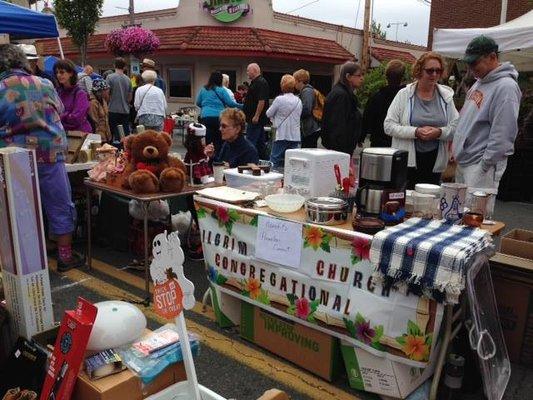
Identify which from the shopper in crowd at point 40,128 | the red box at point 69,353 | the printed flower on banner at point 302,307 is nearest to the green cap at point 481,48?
the printed flower on banner at point 302,307

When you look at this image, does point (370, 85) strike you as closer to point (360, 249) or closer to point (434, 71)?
point (434, 71)

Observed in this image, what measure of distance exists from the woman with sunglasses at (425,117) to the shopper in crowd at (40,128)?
2589 millimetres

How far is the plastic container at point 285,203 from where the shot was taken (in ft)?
8.70

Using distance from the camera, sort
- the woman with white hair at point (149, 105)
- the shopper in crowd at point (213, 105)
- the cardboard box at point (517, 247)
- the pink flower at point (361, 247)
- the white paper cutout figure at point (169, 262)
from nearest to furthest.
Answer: the white paper cutout figure at point (169, 262) < the pink flower at point (361, 247) < the cardboard box at point (517, 247) < the shopper in crowd at point (213, 105) < the woman with white hair at point (149, 105)

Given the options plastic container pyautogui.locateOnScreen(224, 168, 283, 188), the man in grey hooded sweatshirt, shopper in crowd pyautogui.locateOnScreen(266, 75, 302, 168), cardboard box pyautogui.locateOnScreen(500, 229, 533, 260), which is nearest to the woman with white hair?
shopper in crowd pyautogui.locateOnScreen(266, 75, 302, 168)

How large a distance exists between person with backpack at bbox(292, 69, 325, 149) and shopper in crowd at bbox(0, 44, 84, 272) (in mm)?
4037

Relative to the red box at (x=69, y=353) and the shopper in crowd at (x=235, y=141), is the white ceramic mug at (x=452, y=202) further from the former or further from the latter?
the shopper in crowd at (x=235, y=141)

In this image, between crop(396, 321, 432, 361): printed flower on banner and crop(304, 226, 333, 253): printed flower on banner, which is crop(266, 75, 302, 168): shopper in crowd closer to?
crop(304, 226, 333, 253): printed flower on banner

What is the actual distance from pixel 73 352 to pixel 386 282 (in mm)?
1320

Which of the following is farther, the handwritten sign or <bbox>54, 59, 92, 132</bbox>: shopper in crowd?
<bbox>54, 59, 92, 132</bbox>: shopper in crowd

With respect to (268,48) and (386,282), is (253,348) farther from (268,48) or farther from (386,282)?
(268,48)

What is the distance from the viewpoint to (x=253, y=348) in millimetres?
2918

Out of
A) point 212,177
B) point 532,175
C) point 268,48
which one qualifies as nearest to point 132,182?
point 212,177

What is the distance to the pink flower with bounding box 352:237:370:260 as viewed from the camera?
87.8 inches
